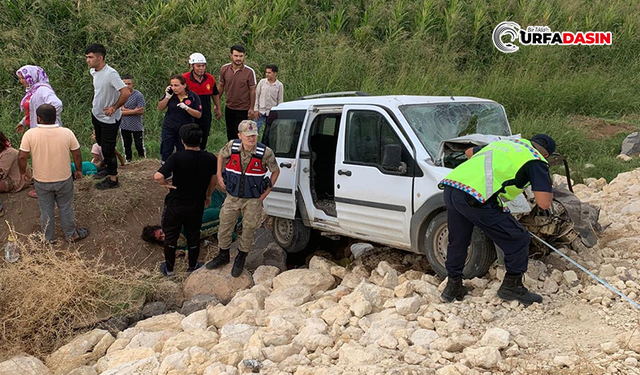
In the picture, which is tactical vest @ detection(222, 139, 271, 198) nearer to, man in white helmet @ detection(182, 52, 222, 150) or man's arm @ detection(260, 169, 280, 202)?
man's arm @ detection(260, 169, 280, 202)

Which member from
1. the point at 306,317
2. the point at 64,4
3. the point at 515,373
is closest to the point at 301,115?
the point at 306,317

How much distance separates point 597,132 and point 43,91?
1120 cm

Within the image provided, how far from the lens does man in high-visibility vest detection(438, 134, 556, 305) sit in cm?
463

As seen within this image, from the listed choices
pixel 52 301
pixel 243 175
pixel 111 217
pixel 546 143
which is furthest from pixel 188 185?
pixel 546 143

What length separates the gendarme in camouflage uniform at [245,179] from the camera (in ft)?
20.8

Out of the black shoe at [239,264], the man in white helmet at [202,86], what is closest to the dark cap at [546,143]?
the black shoe at [239,264]

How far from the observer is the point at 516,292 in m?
4.95

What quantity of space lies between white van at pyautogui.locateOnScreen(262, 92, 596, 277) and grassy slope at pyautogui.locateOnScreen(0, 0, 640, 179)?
4.94m

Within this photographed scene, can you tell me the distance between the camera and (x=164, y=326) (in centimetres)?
552

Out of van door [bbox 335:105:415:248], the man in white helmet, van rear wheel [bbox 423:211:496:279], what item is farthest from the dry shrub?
van rear wheel [bbox 423:211:496:279]

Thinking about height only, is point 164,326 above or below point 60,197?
below

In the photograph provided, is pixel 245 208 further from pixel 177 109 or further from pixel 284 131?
pixel 177 109

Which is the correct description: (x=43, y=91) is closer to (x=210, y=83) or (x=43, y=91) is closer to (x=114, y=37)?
(x=210, y=83)

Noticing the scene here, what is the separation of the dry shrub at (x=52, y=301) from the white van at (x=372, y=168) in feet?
6.57
